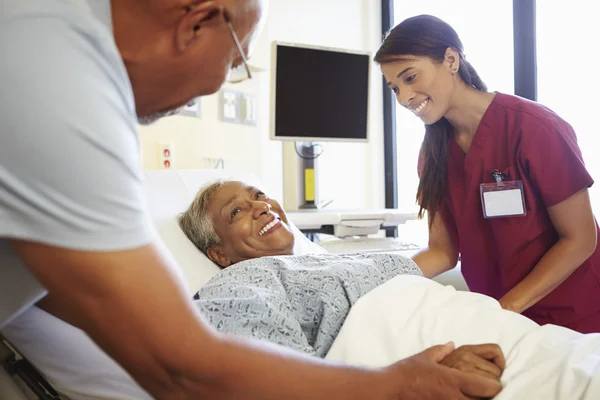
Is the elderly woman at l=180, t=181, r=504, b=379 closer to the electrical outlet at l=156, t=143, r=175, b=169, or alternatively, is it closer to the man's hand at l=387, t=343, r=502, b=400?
the man's hand at l=387, t=343, r=502, b=400

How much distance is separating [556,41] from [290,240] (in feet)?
7.57

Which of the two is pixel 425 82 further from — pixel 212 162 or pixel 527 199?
pixel 212 162

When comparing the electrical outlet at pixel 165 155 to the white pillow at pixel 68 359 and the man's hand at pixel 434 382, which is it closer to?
the white pillow at pixel 68 359

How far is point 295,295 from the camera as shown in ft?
4.18

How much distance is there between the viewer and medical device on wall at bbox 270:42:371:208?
9.03 feet

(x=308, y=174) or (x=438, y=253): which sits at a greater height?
(x=308, y=174)

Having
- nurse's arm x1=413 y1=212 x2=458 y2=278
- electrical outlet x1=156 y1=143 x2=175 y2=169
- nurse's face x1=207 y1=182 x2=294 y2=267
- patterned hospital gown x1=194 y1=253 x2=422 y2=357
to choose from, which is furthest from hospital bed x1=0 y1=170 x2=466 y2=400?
electrical outlet x1=156 y1=143 x2=175 y2=169

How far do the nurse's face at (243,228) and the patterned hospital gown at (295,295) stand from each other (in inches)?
8.0

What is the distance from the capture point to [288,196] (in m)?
2.92

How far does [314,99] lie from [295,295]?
171 cm

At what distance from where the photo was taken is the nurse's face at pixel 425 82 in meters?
1.71

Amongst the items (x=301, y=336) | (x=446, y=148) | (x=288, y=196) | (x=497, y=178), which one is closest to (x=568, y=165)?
(x=497, y=178)

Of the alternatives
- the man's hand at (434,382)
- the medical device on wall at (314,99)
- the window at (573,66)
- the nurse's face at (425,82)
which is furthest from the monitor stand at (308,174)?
the man's hand at (434,382)

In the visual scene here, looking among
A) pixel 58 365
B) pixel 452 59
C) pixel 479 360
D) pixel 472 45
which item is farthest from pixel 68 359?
pixel 472 45
